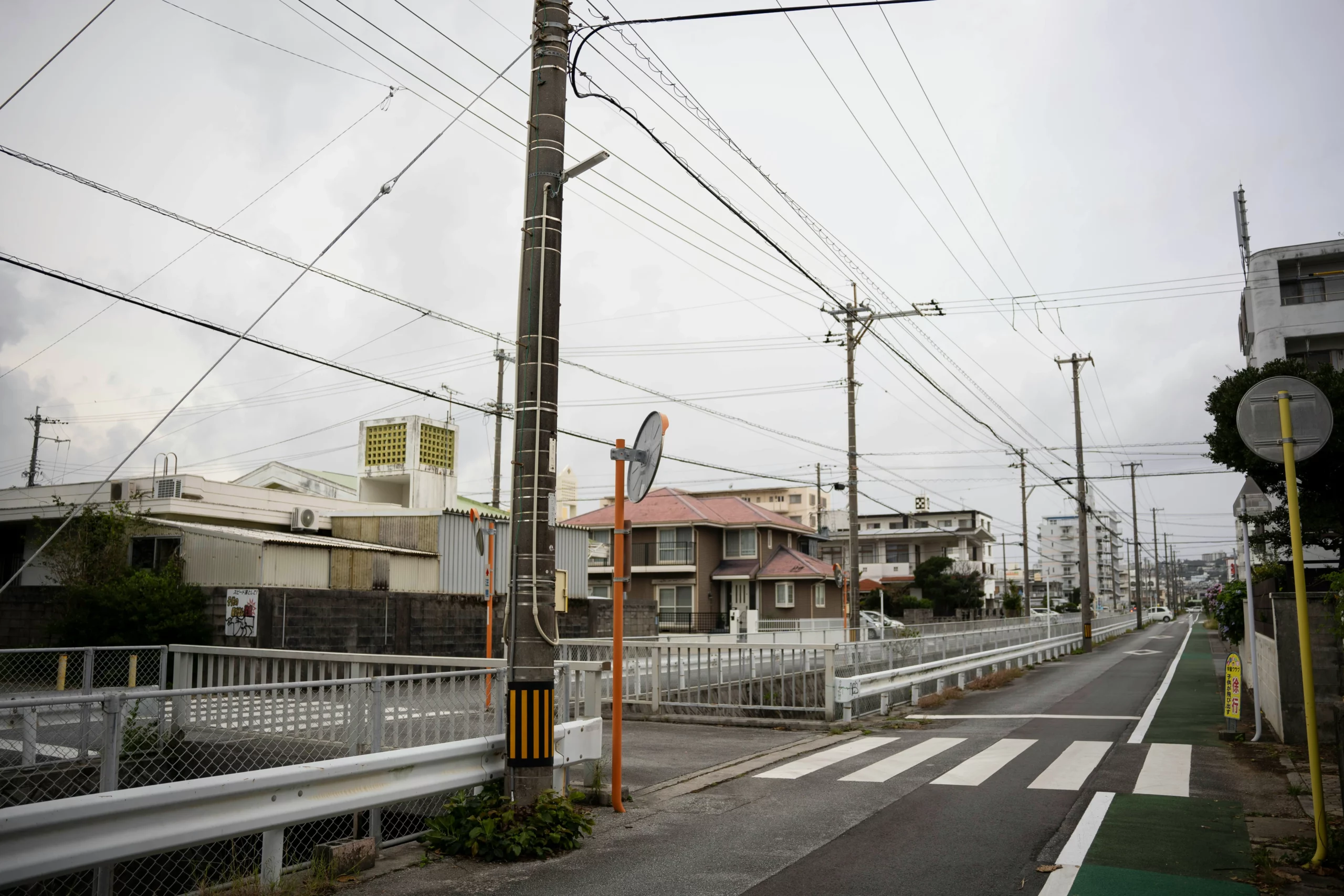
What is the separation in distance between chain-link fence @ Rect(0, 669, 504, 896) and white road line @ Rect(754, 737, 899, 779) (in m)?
3.35

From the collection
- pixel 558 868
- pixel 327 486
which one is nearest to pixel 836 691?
pixel 558 868

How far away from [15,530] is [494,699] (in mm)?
28065

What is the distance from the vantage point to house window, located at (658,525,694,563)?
47.7 metres

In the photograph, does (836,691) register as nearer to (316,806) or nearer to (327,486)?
(316,806)

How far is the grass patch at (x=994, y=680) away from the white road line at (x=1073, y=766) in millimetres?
9466

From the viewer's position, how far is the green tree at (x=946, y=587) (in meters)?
61.8

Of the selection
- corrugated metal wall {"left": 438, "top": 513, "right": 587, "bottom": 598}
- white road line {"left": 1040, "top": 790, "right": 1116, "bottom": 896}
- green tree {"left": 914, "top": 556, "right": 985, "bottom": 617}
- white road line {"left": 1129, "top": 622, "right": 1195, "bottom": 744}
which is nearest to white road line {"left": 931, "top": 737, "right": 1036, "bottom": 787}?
white road line {"left": 1040, "top": 790, "right": 1116, "bottom": 896}

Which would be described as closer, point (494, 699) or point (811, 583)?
point (494, 699)

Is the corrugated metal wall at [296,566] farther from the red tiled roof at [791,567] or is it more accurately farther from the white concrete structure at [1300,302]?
the white concrete structure at [1300,302]

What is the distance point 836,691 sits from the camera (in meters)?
14.6

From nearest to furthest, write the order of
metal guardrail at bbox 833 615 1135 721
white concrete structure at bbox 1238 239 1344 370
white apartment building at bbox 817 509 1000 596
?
metal guardrail at bbox 833 615 1135 721 < white concrete structure at bbox 1238 239 1344 370 < white apartment building at bbox 817 509 1000 596

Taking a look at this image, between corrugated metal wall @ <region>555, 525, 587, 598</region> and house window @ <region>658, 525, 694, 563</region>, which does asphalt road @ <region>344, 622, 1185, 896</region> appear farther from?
house window @ <region>658, 525, 694, 563</region>

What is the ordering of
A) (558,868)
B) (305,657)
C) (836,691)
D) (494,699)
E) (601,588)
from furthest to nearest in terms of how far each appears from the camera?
(601,588) → (836,691) → (305,657) → (494,699) → (558,868)

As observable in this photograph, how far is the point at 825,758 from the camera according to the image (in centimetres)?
1139
